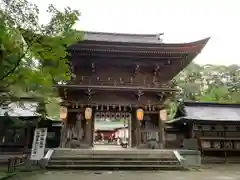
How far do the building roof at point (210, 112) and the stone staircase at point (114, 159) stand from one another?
486cm

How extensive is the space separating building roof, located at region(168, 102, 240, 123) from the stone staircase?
486cm

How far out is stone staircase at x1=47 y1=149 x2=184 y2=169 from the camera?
12.1 meters

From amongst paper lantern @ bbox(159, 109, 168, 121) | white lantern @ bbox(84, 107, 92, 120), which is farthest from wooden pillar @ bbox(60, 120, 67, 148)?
paper lantern @ bbox(159, 109, 168, 121)

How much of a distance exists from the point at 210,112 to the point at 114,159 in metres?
9.75

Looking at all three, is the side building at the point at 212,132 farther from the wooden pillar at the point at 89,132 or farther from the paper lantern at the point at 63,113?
the paper lantern at the point at 63,113

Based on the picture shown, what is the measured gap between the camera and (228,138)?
17.3 meters

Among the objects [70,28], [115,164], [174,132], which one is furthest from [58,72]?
[174,132]

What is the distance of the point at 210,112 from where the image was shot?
1886cm

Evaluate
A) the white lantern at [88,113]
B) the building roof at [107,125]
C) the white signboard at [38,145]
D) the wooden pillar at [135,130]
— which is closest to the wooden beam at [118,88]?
the white lantern at [88,113]

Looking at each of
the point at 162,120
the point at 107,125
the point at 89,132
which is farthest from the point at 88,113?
the point at 107,125

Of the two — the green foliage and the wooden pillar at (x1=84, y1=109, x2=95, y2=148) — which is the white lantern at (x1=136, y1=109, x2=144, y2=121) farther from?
the green foliage

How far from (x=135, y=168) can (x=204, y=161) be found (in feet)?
23.0

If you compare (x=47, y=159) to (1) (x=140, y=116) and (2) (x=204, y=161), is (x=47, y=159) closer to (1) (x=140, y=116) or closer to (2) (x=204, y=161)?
(1) (x=140, y=116)

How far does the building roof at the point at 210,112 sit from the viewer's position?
17578 mm
